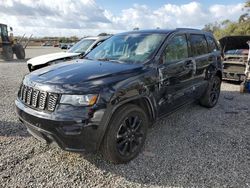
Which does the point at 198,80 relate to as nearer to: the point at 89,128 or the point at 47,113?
the point at 89,128

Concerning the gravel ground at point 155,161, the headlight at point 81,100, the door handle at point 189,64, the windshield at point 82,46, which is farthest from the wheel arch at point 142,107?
the windshield at point 82,46

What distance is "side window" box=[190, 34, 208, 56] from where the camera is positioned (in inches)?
176

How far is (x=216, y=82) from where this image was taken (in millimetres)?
5555

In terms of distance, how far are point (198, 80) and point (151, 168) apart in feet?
7.87

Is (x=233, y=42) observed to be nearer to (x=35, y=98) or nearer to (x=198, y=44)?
(x=198, y=44)

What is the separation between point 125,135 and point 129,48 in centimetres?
161

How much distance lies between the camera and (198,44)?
470 centimetres

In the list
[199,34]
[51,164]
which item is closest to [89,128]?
[51,164]

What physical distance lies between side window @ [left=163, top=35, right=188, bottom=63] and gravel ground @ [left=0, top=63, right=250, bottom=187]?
1.37 metres

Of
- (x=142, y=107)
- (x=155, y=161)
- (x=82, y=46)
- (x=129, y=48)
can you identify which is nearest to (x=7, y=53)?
(x=82, y=46)

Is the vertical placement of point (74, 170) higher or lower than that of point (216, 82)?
lower

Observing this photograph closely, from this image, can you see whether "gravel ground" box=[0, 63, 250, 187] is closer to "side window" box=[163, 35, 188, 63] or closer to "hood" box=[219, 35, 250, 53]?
"side window" box=[163, 35, 188, 63]

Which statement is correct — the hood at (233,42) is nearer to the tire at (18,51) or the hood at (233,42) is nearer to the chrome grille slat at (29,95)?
the chrome grille slat at (29,95)

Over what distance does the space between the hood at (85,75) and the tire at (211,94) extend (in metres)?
2.67
